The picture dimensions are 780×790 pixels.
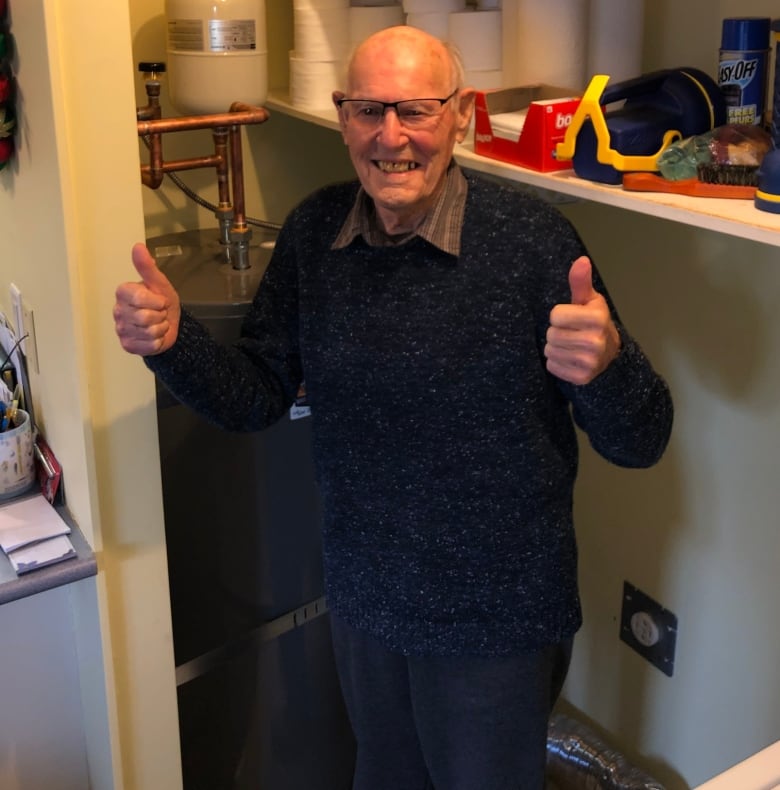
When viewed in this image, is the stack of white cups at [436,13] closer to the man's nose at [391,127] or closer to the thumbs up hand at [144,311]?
the man's nose at [391,127]

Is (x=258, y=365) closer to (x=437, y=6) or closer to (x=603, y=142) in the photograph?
(x=603, y=142)

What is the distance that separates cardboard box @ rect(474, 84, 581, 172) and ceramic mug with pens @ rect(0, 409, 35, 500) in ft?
2.47

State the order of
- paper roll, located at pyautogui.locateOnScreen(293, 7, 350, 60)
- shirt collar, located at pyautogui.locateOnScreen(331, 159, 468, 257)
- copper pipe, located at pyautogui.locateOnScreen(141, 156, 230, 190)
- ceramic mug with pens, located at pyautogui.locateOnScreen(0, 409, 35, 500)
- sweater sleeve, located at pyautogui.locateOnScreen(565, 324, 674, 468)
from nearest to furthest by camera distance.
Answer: sweater sleeve, located at pyautogui.locateOnScreen(565, 324, 674, 468) → shirt collar, located at pyautogui.locateOnScreen(331, 159, 468, 257) → ceramic mug with pens, located at pyautogui.locateOnScreen(0, 409, 35, 500) → copper pipe, located at pyautogui.locateOnScreen(141, 156, 230, 190) → paper roll, located at pyautogui.locateOnScreen(293, 7, 350, 60)

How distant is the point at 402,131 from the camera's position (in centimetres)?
113

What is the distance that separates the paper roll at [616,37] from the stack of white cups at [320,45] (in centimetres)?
47

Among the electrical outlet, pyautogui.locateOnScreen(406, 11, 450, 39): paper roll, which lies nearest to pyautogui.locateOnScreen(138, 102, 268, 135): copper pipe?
pyautogui.locateOnScreen(406, 11, 450, 39): paper roll

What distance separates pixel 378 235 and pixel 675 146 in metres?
0.36

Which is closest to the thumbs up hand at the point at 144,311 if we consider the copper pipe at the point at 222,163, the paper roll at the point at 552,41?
the copper pipe at the point at 222,163

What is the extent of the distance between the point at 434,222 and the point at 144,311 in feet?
1.15

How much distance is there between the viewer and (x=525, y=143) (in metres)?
1.26

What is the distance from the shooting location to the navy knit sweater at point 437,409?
1165 mm

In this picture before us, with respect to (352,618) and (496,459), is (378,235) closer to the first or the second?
(496,459)

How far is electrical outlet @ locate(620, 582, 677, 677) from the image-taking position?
1.68 m

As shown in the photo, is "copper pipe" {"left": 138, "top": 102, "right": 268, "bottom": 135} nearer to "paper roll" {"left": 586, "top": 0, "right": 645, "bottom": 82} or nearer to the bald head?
the bald head
